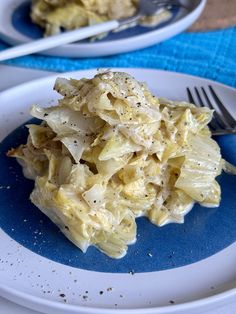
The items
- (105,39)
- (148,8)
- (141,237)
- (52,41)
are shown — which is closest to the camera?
(141,237)

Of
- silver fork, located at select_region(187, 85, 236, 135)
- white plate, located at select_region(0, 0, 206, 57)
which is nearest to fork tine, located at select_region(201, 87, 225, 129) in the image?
silver fork, located at select_region(187, 85, 236, 135)

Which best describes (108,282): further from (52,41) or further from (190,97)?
(52,41)

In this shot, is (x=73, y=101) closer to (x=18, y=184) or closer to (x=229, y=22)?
(x=18, y=184)

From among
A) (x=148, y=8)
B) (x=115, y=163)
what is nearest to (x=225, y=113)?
(x=115, y=163)

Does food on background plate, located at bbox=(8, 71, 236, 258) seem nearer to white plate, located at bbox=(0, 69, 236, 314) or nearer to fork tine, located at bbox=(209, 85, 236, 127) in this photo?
white plate, located at bbox=(0, 69, 236, 314)

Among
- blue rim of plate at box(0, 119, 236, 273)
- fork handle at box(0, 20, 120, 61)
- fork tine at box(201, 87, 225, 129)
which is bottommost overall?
blue rim of plate at box(0, 119, 236, 273)

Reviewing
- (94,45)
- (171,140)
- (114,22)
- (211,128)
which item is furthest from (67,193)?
(114,22)
